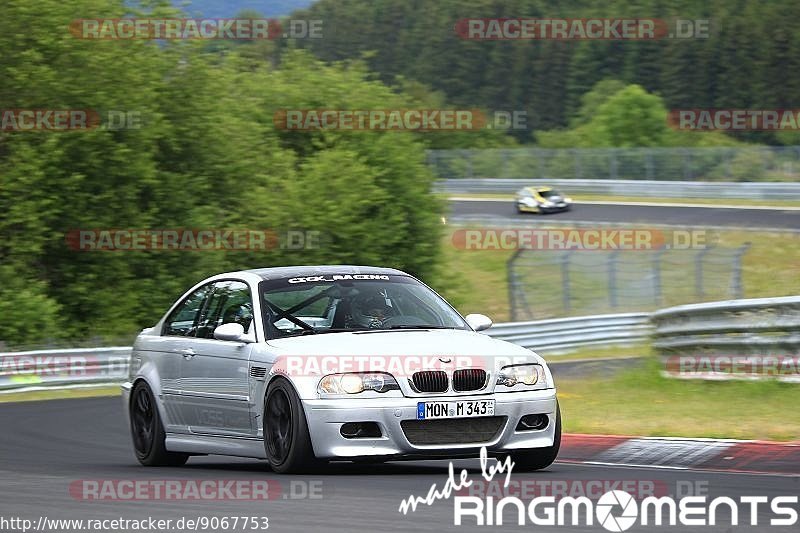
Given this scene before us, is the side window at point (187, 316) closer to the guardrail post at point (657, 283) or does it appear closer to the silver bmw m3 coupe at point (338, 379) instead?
the silver bmw m3 coupe at point (338, 379)

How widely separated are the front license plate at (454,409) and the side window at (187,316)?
2477 mm

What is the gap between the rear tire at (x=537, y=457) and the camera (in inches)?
378

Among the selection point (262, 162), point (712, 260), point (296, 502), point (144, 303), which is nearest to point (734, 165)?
point (712, 260)

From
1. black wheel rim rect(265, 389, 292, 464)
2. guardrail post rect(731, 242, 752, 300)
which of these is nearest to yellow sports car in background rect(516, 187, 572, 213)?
guardrail post rect(731, 242, 752, 300)

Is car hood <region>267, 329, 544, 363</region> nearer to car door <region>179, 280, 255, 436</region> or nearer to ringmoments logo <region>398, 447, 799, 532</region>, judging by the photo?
car door <region>179, 280, 255, 436</region>

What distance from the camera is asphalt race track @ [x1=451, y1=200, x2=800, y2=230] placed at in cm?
4403

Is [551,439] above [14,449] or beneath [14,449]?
above

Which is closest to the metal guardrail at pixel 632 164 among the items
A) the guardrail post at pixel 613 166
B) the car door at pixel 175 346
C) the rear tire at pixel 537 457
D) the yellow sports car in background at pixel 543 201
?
the guardrail post at pixel 613 166

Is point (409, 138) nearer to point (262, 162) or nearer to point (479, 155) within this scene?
point (262, 162)

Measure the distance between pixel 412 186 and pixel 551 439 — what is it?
1238 inches

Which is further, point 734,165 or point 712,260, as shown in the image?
point 734,165

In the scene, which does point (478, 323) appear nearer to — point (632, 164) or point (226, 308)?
point (226, 308)

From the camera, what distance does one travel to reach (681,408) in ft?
48.5

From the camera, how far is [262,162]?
131 ft
